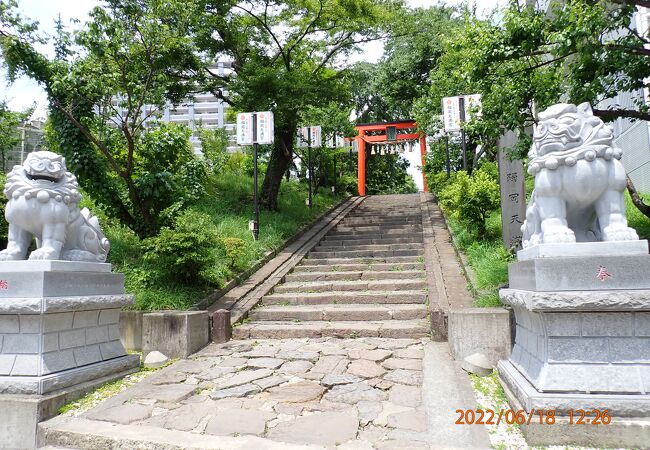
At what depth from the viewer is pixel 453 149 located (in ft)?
54.2

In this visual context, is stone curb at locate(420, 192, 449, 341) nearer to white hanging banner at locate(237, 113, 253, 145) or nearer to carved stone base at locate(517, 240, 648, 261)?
carved stone base at locate(517, 240, 648, 261)

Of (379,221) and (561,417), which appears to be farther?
(379,221)

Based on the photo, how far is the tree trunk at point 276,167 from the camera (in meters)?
13.7

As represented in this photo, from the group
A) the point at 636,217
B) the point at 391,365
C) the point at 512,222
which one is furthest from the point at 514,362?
the point at 636,217

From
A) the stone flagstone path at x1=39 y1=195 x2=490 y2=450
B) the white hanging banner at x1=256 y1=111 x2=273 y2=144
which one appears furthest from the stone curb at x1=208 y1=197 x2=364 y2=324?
the white hanging banner at x1=256 y1=111 x2=273 y2=144

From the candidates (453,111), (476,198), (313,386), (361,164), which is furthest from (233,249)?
(361,164)

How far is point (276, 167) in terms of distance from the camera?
14.0 m

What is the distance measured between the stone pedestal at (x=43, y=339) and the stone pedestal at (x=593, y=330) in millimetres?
4075

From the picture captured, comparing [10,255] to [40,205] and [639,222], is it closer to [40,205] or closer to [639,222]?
[40,205]

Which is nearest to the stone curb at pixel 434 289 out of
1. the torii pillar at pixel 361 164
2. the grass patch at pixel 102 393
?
the grass patch at pixel 102 393

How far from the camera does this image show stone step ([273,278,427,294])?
785cm

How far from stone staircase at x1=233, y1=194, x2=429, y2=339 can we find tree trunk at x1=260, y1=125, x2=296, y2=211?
110 inches

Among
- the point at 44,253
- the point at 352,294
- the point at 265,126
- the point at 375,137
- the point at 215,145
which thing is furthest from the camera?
the point at 375,137

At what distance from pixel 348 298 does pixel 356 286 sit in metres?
0.56
